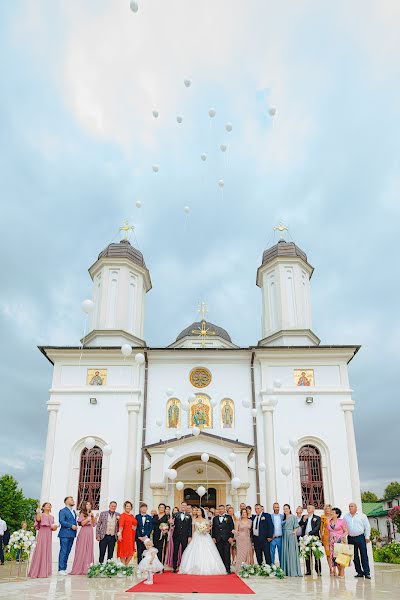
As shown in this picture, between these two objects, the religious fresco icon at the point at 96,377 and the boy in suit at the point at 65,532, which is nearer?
the boy in suit at the point at 65,532

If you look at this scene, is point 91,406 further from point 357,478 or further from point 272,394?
point 357,478

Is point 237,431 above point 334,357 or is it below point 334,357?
below

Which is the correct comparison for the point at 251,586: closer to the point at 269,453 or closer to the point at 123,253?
the point at 269,453

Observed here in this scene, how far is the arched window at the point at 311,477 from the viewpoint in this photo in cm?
1903

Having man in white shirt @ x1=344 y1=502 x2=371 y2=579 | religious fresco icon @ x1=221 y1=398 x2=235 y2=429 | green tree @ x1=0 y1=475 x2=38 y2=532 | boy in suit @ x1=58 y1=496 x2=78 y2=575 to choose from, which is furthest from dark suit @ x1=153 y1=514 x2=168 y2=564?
green tree @ x1=0 y1=475 x2=38 y2=532

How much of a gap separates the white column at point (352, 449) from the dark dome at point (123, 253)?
447 inches

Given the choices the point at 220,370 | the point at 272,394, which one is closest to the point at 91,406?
the point at 220,370

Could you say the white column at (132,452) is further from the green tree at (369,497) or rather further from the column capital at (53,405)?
the green tree at (369,497)

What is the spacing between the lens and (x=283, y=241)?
25031 millimetres

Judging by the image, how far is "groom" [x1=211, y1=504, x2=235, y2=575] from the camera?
1149 cm

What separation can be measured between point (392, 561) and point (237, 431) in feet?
23.0

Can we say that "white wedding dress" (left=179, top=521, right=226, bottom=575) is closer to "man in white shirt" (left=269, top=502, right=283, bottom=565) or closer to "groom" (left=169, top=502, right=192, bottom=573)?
"groom" (left=169, top=502, right=192, bottom=573)

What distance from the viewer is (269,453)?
63.5ft

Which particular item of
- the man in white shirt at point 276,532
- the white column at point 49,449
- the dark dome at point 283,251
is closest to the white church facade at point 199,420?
the white column at point 49,449
